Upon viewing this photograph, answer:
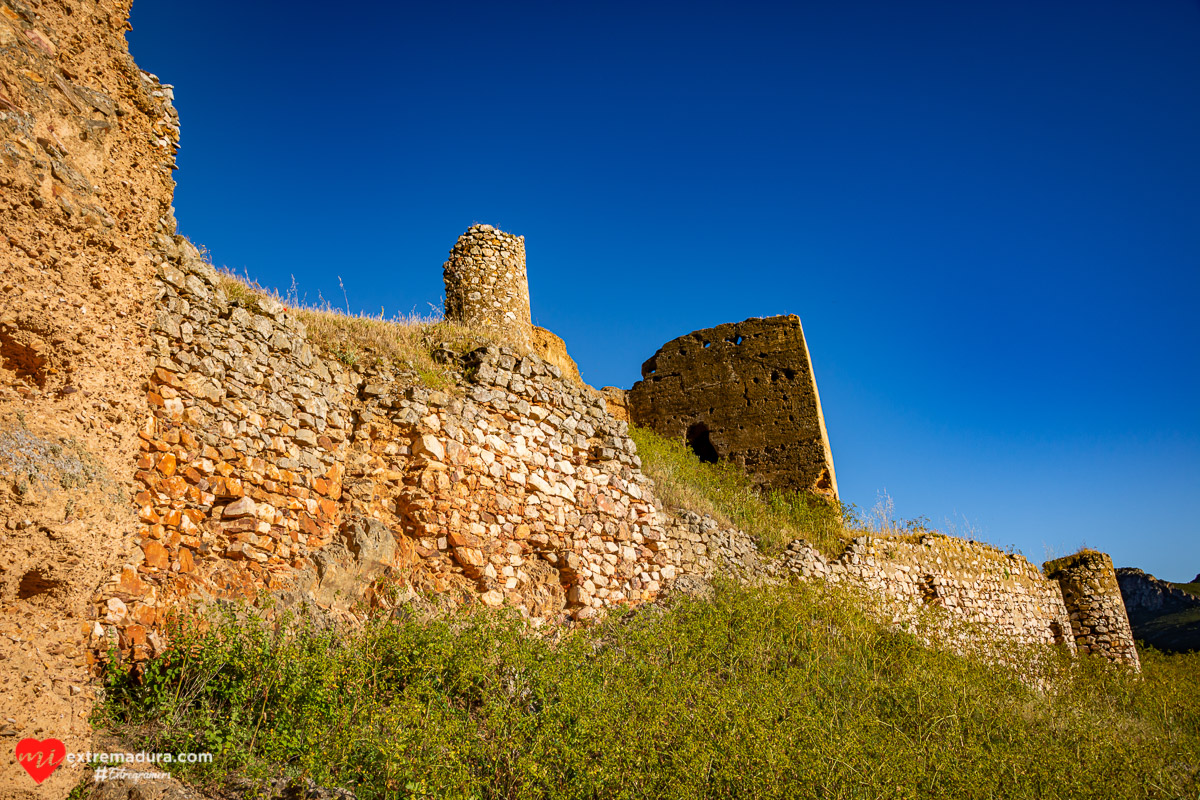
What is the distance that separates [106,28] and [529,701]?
15.7ft

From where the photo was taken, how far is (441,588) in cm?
581

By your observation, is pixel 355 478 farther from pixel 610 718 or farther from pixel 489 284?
pixel 489 284

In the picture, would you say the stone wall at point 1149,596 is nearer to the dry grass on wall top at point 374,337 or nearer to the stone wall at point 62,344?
the dry grass on wall top at point 374,337

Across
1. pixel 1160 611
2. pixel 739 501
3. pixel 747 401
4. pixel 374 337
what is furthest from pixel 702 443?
pixel 1160 611

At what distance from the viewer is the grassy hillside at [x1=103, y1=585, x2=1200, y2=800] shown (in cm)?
356

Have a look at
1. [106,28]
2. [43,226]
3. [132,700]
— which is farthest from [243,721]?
[106,28]

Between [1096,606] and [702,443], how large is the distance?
868 centimetres

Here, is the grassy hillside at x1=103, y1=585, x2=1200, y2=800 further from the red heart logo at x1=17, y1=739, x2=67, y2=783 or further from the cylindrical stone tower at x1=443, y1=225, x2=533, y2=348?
the cylindrical stone tower at x1=443, y1=225, x2=533, y2=348

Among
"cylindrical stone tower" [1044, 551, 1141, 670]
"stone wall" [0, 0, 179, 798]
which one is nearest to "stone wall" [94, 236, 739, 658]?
"stone wall" [0, 0, 179, 798]

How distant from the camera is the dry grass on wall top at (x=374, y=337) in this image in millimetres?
5629

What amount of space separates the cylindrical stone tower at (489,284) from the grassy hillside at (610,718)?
4222 mm

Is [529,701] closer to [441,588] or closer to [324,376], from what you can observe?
[441,588]

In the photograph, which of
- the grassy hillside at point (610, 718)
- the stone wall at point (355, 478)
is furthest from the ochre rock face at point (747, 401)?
the grassy hillside at point (610, 718)

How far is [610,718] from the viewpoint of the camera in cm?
437
